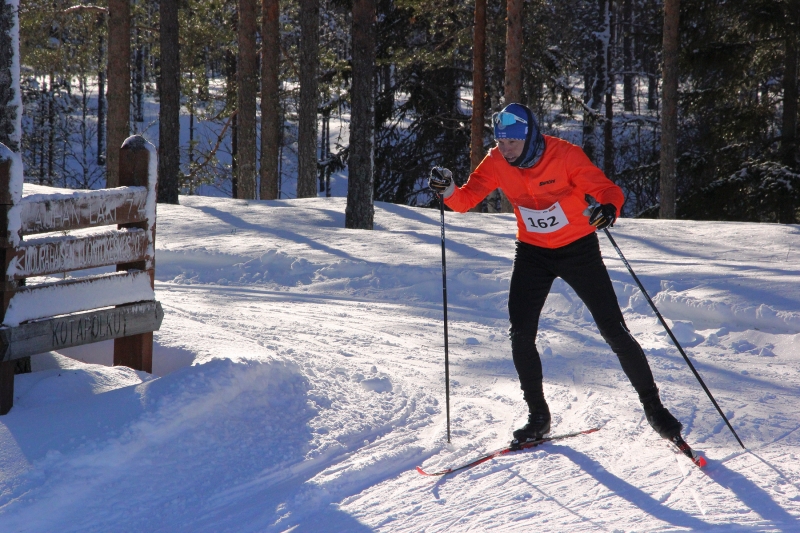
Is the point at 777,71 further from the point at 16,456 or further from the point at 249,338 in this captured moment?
the point at 16,456

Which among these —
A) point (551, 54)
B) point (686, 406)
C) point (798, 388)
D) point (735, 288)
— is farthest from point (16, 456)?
point (551, 54)

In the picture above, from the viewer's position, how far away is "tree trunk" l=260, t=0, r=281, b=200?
669 inches

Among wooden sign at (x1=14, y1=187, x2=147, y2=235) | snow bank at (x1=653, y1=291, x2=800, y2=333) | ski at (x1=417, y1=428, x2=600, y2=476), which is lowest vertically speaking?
ski at (x1=417, y1=428, x2=600, y2=476)

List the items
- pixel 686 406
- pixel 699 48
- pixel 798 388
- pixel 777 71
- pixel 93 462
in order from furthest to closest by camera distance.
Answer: pixel 777 71, pixel 699 48, pixel 798 388, pixel 686 406, pixel 93 462

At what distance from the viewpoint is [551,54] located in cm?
1928

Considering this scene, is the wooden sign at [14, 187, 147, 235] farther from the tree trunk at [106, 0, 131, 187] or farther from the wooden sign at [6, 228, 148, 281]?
the tree trunk at [106, 0, 131, 187]

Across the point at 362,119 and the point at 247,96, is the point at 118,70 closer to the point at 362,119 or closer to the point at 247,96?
the point at 247,96

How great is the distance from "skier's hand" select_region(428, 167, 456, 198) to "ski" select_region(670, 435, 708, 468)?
73.0 inches

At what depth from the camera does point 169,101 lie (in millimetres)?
15398

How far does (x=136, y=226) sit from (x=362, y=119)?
7.29 metres

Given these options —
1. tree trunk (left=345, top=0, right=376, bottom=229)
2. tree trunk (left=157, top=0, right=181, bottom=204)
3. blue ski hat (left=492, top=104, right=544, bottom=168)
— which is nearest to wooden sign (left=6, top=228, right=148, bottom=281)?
blue ski hat (left=492, top=104, right=544, bottom=168)

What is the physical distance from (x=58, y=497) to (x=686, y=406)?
3598mm

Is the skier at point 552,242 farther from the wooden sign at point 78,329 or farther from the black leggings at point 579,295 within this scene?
the wooden sign at point 78,329

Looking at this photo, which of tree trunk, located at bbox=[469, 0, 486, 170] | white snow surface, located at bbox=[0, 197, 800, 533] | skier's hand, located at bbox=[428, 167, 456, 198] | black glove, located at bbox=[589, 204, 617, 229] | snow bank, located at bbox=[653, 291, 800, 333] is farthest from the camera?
tree trunk, located at bbox=[469, 0, 486, 170]
